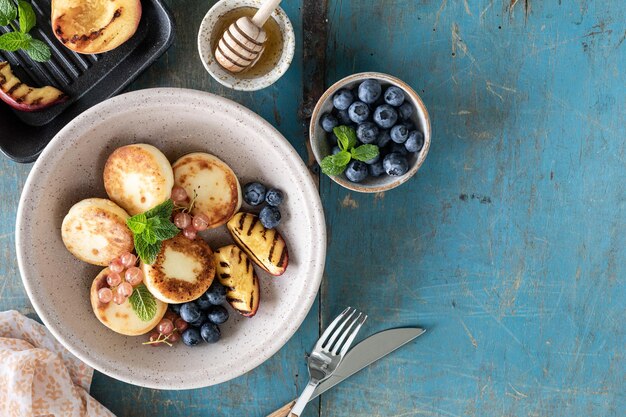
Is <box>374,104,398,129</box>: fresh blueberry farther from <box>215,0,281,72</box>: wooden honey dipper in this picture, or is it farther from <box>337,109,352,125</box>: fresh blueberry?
<box>215,0,281,72</box>: wooden honey dipper

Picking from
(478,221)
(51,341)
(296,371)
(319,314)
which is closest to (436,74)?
(478,221)

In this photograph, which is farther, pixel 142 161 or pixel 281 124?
pixel 281 124

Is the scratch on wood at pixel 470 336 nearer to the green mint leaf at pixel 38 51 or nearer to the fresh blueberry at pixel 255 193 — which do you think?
the fresh blueberry at pixel 255 193

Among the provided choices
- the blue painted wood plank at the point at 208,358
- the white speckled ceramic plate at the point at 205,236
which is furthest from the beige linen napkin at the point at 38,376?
the white speckled ceramic plate at the point at 205,236

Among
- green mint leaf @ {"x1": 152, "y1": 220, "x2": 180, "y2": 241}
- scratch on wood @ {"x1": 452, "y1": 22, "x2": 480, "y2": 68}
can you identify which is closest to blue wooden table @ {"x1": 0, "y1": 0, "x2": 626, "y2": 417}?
scratch on wood @ {"x1": 452, "y1": 22, "x2": 480, "y2": 68}

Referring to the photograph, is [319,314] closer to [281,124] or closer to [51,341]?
[281,124]

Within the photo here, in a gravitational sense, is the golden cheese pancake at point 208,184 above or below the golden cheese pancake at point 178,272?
above

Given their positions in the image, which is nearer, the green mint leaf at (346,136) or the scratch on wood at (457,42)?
the green mint leaf at (346,136)
